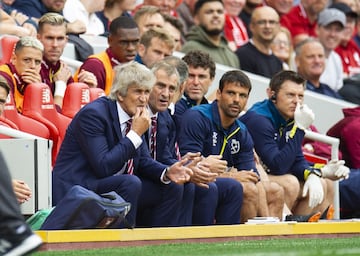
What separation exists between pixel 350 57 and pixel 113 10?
14.6 feet

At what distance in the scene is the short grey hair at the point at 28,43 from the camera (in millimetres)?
11453

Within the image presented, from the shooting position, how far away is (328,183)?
12602mm

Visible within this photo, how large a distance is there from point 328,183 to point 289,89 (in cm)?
106

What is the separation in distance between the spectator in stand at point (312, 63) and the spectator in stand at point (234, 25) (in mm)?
853

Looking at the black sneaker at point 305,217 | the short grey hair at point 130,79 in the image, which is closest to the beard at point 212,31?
the black sneaker at point 305,217

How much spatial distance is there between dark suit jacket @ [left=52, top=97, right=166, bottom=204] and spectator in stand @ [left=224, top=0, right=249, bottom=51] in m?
6.71

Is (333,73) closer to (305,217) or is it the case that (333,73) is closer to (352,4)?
(352,4)

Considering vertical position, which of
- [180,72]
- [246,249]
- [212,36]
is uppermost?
[212,36]

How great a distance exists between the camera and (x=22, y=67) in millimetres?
11500

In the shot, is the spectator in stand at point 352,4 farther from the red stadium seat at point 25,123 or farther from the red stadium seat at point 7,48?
the red stadium seat at point 25,123

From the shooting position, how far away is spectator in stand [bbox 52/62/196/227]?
32.6ft

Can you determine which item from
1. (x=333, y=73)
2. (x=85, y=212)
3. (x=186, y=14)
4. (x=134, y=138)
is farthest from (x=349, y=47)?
(x=85, y=212)

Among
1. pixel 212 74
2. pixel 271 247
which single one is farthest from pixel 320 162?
pixel 271 247

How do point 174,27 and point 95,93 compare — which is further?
point 174,27
